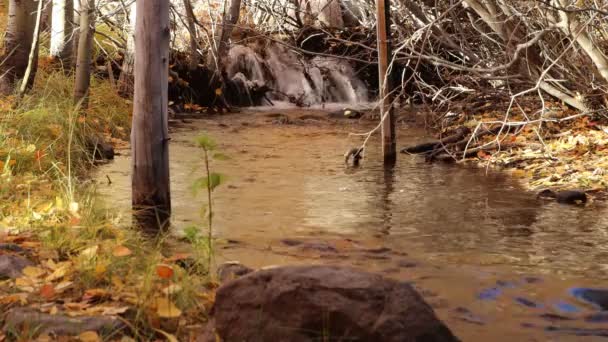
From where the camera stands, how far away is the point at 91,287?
13.9 ft

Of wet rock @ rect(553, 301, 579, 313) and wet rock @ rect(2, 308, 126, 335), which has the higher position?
wet rock @ rect(2, 308, 126, 335)

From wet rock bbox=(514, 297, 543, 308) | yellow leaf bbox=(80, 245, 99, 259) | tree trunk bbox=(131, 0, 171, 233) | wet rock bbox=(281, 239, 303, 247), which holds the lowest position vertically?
wet rock bbox=(514, 297, 543, 308)

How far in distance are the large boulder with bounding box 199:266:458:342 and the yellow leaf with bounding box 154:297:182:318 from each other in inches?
7.7

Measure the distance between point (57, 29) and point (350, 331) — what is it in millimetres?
10226

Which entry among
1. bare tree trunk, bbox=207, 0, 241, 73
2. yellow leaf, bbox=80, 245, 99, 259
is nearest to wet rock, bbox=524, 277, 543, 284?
yellow leaf, bbox=80, 245, 99, 259

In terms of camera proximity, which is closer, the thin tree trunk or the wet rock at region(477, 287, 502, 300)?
the wet rock at region(477, 287, 502, 300)

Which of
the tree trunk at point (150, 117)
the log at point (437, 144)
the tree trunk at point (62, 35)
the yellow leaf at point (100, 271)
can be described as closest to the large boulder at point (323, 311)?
the yellow leaf at point (100, 271)

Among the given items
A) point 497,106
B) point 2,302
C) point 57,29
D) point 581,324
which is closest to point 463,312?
point 581,324

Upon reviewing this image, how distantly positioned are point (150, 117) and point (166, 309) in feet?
9.20

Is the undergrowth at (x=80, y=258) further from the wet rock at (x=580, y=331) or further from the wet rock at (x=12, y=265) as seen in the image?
the wet rock at (x=580, y=331)

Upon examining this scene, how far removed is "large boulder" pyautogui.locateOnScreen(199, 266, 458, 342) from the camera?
3.58 meters

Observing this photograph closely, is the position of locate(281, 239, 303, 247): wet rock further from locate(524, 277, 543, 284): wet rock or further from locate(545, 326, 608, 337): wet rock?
locate(545, 326, 608, 337): wet rock

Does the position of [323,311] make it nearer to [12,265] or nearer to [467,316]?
[467,316]

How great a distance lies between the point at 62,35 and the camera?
12547 mm
